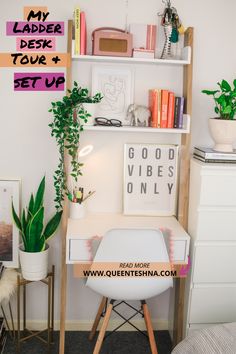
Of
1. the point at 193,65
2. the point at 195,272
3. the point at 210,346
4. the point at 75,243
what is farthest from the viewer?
the point at 193,65

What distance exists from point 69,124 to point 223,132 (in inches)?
35.4

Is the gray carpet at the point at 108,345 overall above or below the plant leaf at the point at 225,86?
below

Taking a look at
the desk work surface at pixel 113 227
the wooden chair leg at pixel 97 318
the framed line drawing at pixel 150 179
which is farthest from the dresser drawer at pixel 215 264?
the wooden chair leg at pixel 97 318

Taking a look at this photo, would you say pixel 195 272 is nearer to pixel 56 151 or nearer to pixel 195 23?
pixel 56 151

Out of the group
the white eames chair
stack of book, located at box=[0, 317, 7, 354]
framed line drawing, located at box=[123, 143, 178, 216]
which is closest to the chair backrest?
the white eames chair

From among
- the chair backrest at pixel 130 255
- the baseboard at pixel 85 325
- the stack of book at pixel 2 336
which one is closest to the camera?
the chair backrest at pixel 130 255

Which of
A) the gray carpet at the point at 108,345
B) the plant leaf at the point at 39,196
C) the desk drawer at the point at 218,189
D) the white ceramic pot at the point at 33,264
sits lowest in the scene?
the gray carpet at the point at 108,345

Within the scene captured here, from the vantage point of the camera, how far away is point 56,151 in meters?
2.77

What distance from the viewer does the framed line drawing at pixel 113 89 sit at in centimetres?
268

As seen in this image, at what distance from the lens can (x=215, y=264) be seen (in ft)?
8.39

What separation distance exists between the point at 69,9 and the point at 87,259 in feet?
4.90

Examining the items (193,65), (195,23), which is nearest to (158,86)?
(193,65)

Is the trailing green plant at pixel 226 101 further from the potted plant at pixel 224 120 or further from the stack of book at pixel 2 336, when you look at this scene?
the stack of book at pixel 2 336

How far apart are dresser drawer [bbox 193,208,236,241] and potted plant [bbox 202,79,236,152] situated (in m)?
0.38
